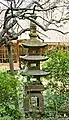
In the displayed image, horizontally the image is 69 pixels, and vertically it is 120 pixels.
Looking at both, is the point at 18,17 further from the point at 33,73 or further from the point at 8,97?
the point at 8,97

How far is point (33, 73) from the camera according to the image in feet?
14.9

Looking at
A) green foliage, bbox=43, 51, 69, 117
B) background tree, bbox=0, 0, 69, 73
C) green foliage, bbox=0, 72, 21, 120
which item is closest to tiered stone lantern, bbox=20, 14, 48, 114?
background tree, bbox=0, 0, 69, 73

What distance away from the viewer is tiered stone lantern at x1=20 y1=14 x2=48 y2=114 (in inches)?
176

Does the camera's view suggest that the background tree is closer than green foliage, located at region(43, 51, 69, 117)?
Yes

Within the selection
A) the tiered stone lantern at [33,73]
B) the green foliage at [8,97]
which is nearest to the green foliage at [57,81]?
the tiered stone lantern at [33,73]

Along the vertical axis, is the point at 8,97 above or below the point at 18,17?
below

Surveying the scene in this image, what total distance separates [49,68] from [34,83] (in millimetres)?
794

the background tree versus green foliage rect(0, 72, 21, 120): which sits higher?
the background tree

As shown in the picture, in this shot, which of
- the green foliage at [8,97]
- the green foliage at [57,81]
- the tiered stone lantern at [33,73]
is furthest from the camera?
the green foliage at [57,81]

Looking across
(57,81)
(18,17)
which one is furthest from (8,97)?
(57,81)

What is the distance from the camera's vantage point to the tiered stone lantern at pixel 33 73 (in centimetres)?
448

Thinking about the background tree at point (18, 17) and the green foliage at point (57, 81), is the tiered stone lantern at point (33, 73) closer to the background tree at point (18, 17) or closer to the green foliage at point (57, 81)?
the background tree at point (18, 17)

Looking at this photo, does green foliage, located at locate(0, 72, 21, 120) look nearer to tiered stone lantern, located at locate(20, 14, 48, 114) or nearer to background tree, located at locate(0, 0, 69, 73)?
tiered stone lantern, located at locate(20, 14, 48, 114)

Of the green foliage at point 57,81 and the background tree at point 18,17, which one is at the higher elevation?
the background tree at point 18,17
